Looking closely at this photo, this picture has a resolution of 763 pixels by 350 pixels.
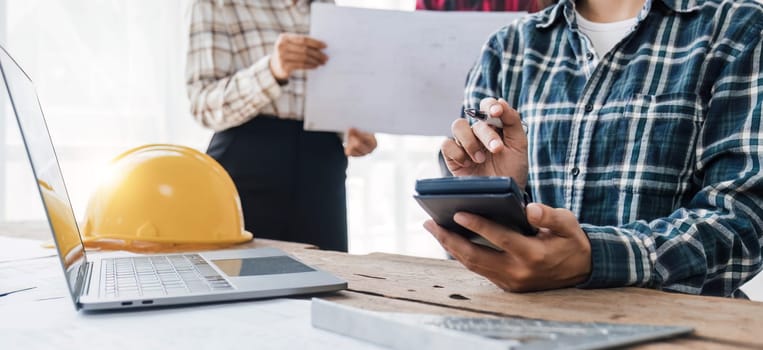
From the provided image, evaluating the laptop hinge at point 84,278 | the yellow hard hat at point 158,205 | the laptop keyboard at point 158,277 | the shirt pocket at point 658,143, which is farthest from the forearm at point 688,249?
the yellow hard hat at point 158,205

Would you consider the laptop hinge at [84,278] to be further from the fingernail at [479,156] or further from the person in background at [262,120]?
the person in background at [262,120]

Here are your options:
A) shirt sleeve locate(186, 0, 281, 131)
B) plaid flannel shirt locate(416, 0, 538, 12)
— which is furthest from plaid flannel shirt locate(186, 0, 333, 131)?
plaid flannel shirt locate(416, 0, 538, 12)

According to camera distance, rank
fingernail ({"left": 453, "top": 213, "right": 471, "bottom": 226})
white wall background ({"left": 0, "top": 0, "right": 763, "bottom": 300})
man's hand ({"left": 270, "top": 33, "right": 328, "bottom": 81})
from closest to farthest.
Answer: fingernail ({"left": 453, "top": 213, "right": 471, "bottom": 226}), man's hand ({"left": 270, "top": 33, "right": 328, "bottom": 81}), white wall background ({"left": 0, "top": 0, "right": 763, "bottom": 300})

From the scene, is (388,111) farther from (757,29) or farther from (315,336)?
(315,336)

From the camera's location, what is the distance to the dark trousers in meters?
1.89

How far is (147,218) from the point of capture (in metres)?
1.21

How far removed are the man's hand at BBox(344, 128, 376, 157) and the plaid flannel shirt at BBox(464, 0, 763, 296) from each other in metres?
0.56

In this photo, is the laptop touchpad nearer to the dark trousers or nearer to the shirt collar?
the shirt collar

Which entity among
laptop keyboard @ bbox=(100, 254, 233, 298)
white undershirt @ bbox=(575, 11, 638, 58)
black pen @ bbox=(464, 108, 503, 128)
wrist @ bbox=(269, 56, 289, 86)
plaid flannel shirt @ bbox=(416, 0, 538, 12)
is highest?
plaid flannel shirt @ bbox=(416, 0, 538, 12)

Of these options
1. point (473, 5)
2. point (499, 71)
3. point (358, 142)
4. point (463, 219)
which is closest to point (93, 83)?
point (358, 142)

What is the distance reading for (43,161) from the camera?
82cm

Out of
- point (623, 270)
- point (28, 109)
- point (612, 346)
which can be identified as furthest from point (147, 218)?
point (612, 346)

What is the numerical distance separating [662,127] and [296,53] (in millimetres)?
883

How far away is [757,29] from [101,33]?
7.11ft
